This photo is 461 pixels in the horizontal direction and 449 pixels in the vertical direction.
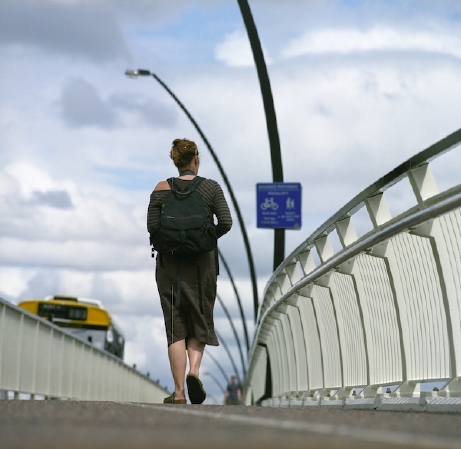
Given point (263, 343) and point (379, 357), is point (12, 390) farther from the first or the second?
point (263, 343)

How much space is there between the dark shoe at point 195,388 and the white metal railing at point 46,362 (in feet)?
16.7

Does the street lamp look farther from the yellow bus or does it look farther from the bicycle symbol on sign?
the bicycle symbol on sign

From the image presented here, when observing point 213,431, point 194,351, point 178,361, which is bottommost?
point 213,431

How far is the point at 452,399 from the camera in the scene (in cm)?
810

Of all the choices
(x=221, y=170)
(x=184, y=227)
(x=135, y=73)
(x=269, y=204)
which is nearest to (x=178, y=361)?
(x=184, y=227)

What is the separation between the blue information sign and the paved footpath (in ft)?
61.4

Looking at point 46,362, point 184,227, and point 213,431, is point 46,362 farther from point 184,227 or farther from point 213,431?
point 213,431

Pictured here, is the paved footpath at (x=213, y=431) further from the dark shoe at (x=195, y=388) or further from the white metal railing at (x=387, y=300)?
the dark shoe at (x=195, y=388)

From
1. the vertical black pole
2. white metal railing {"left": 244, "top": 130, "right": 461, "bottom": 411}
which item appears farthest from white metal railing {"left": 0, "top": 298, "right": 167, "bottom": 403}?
the vertical black pole

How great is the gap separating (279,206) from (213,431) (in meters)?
20.6

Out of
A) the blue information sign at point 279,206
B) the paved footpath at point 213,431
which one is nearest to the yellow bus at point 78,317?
the blue information sign at point 279,206

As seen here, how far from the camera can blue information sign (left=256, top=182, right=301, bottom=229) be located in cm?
2530

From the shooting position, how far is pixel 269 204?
25703 mm

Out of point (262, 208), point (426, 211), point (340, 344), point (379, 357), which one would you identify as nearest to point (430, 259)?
point (426, 211)
